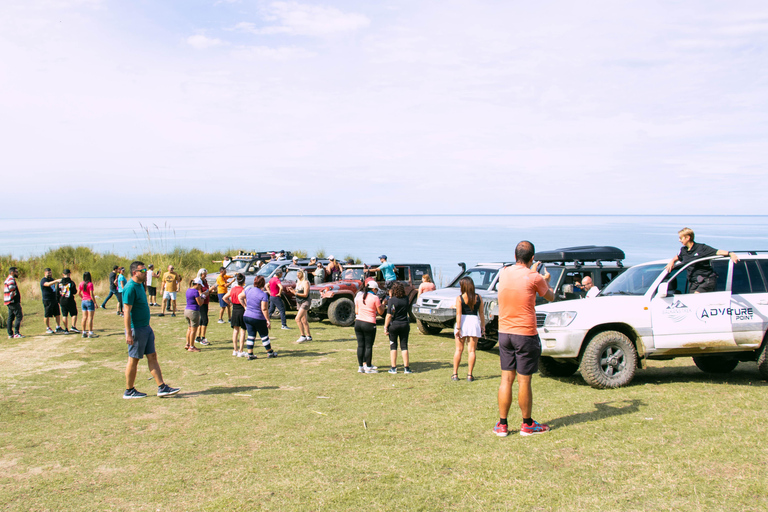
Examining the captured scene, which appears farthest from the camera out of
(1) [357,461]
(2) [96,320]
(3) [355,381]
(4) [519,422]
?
(2) [96,320]

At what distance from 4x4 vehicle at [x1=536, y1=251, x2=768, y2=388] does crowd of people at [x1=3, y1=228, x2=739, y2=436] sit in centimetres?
35

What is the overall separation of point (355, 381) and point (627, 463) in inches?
183

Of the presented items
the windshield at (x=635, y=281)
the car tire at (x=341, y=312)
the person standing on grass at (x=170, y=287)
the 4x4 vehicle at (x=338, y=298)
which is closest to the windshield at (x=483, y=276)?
the 4x4 vehicle at (x=338, y=298)

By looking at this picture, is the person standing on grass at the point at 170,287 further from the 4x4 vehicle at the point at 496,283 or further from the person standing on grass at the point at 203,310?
the 4x4 vehicle at the point at 496,283

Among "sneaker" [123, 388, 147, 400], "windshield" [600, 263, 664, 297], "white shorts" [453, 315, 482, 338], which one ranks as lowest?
"sneaker" [123, 388, 147, 400]

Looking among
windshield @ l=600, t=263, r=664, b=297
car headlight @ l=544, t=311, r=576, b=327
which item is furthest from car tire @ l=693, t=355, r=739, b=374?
car headlight @ l=544, t=311, r=576, b=327

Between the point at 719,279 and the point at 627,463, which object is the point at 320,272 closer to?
the point at 719,279

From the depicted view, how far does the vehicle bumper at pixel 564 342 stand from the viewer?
752cm

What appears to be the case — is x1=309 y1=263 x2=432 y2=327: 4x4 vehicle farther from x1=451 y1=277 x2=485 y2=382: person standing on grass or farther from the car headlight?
the car headlight

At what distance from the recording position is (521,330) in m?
5.53

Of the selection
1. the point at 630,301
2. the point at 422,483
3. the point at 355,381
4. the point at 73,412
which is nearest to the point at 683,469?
the point at 422,483

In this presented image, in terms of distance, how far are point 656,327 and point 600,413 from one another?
1.91 m

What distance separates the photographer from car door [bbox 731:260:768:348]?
24.8ft

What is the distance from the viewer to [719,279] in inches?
307
